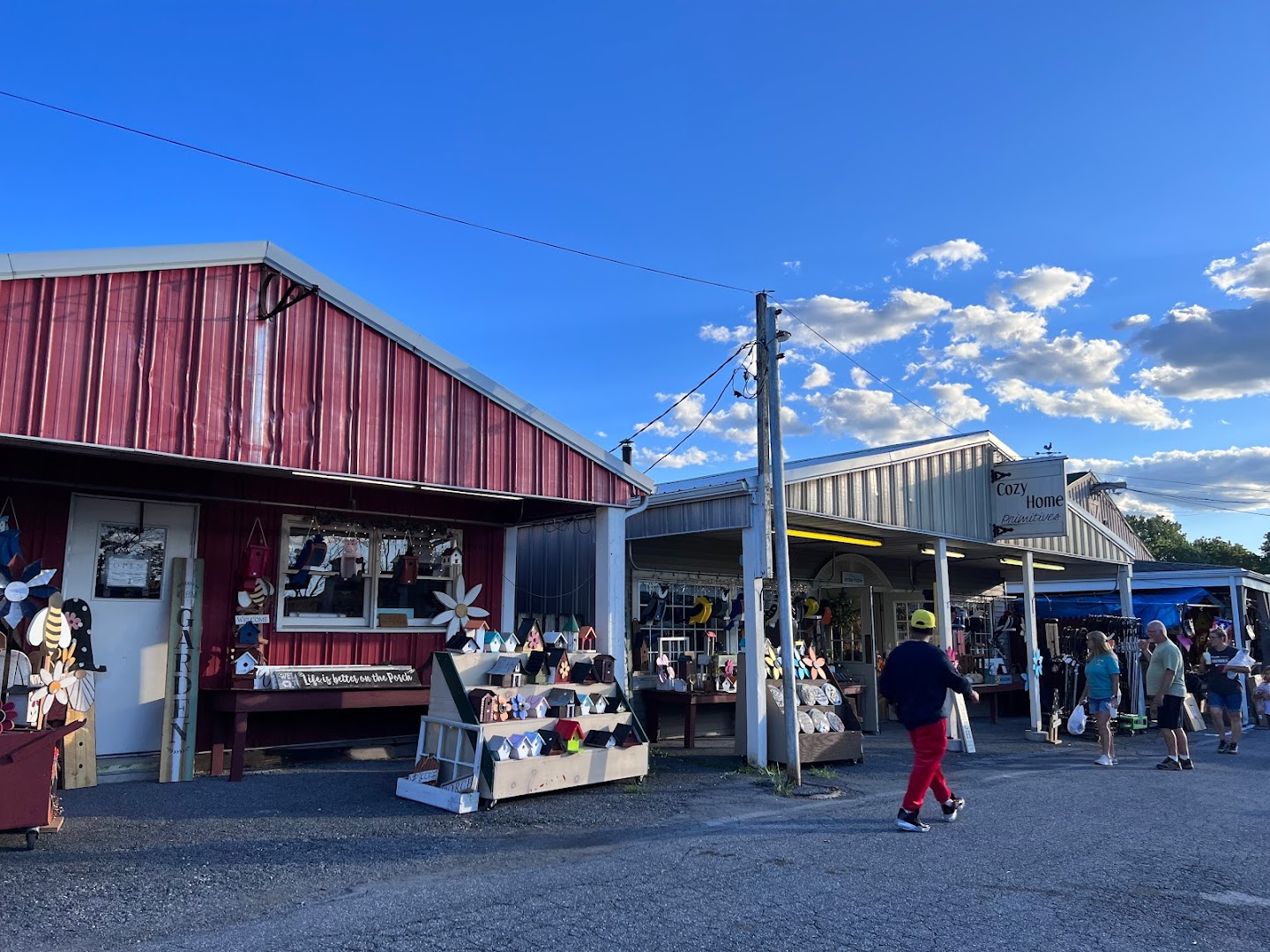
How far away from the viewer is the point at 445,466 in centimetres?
907

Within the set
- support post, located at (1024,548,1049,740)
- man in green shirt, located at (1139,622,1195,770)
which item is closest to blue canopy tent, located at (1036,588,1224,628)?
support post, located at (1024,548,1049,740)

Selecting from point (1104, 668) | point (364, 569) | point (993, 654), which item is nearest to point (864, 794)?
point (1104, 668)

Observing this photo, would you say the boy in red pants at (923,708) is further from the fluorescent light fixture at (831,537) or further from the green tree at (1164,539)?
the green tree at (1164,539)

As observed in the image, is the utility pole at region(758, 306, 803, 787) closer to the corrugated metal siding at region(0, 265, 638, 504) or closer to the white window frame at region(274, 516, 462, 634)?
the corrugated metal siding at region(0, 265, 638, 504)

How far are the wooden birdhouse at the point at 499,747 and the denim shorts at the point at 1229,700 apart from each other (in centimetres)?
1007

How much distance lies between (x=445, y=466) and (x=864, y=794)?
500cm

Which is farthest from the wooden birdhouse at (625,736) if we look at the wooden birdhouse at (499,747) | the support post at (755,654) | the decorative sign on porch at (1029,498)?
the decorative sign on porch at (1029,498)

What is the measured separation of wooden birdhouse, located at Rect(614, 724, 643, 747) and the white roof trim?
249 centimetres

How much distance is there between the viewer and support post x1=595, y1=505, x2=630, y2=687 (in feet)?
32.5

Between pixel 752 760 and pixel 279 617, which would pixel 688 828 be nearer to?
pixel 752 760

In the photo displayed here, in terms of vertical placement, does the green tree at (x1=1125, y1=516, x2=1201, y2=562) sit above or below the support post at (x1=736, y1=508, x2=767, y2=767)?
above

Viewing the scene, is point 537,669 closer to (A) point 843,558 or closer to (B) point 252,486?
(B) point 252,486

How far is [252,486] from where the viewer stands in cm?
1032

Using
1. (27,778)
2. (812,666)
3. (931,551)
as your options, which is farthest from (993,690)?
(27,778)
